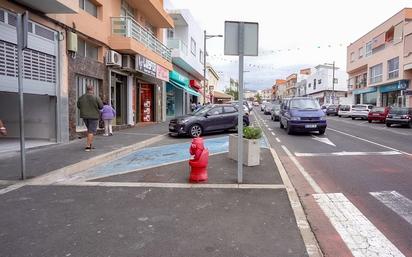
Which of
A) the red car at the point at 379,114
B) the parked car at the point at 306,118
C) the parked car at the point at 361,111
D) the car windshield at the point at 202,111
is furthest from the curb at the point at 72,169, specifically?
the parked car at the point at 361,111

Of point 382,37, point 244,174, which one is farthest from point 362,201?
point 382,37

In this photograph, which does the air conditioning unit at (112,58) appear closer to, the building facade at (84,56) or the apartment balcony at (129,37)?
the building facade at (84,56)

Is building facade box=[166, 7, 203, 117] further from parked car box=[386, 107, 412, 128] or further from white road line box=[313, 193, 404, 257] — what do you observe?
white road line box=[313, 193, 404, 257]

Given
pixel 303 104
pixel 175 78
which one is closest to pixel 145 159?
pixel 303 104

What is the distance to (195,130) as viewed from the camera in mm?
17594

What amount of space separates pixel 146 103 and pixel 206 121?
894 cm

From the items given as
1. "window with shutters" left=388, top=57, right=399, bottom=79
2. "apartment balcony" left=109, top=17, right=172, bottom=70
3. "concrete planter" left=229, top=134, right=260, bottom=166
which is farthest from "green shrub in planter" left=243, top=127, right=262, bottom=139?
"window with shutters" left=388, top=57, right=399, bottom=79

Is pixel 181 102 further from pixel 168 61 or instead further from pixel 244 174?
pixel 244 174

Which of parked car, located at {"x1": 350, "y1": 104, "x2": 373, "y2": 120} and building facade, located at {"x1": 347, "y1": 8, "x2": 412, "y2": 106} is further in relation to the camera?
Answer: parked car, located at {"x1": 350, "y1": 104, "x2": 373, "y2": 120}

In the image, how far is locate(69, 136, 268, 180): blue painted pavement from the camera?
347 inches

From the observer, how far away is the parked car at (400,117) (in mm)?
26500

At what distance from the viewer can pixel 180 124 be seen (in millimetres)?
17172

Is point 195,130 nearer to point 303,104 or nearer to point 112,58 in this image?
point 112,58

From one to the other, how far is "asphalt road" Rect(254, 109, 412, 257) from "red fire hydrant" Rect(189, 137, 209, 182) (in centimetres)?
184
